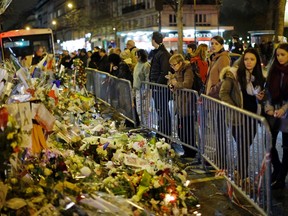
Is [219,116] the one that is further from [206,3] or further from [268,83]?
[206,3]

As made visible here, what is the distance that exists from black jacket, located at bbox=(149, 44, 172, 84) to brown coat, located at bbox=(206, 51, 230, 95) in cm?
184

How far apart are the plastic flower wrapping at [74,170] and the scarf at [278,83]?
1.47 m

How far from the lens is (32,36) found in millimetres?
23844

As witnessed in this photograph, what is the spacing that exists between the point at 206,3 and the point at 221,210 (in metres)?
55.3

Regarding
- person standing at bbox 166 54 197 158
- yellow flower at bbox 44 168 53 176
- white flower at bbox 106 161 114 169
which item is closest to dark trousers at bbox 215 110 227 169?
person standing at bbox 166 54 197 158

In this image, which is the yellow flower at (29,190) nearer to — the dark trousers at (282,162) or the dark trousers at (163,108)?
the dark trousers at (282,162)

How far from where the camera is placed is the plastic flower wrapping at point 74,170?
12.1ft

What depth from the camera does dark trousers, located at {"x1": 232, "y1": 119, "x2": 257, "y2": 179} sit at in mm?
4883

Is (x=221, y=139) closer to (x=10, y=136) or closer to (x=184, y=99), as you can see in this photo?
(x=184, y=99)

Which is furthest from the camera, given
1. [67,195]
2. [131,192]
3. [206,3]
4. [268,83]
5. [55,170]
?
[206,3]

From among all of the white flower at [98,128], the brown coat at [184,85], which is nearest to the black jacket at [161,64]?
the brown coat at [184,85]

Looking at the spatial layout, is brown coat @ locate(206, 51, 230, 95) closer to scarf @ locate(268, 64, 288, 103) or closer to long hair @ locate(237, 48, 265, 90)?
long hair @ locate(237, 48, 265, 90)

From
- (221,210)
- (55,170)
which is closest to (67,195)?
(55,170)

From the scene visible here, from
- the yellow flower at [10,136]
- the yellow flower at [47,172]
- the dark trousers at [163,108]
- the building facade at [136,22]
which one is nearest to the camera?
the yellow flower at [10,136]
